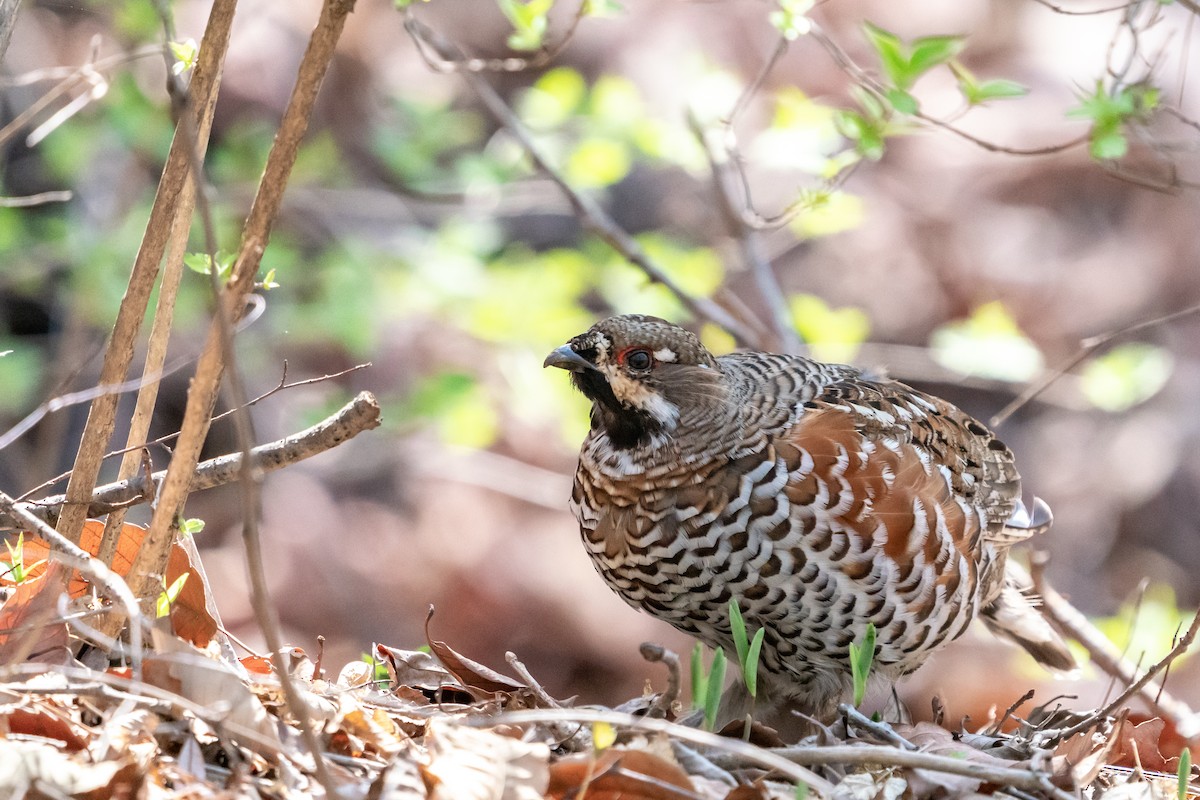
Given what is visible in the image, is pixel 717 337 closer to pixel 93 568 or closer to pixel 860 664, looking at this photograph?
pixel 860 664

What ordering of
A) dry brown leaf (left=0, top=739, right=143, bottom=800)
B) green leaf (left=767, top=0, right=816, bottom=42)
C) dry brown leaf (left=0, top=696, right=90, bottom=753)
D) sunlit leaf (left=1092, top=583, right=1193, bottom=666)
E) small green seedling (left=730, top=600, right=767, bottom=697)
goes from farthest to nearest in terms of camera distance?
sunlit leaf (left=1092, top=583, right=1193, bottom=666)
green leaf (left=767, top=0, right=816, bottom=42)
small green seedling (left=730, top=600, right=767, bottom=697)
dry brown leaf (left=0, top=696, right=90, bottom=753)
dry brown leaf (left=0, top=739, right=143, bottom=800)

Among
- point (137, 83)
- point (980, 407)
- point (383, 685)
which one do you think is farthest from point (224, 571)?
point (980, 407)

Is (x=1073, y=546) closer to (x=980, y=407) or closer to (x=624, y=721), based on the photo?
(x=980, y=407)

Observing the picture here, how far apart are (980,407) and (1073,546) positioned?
48.0 inches

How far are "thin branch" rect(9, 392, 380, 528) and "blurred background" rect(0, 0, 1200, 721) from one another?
93.5 inches

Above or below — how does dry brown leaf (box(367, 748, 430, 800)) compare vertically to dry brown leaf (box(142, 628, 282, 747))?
below

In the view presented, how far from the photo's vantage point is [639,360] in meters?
3.68

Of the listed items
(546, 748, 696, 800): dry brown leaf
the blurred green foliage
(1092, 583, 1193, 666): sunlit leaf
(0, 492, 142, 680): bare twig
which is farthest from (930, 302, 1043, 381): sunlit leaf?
(0, 492, 142, 680): bare twig

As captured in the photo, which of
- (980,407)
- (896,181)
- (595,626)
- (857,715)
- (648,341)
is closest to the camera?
(857,715)

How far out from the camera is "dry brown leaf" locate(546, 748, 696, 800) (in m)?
2.39

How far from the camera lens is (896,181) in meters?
10.0

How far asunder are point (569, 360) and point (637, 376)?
22 centimetres

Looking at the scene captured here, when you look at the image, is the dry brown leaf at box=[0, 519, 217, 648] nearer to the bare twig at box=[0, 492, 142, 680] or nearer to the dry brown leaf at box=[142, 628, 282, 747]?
the bare twig at box=[0, 492, 142, 680]

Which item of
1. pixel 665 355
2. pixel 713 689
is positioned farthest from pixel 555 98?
pixel 713 689
